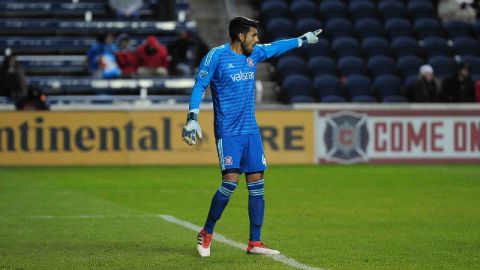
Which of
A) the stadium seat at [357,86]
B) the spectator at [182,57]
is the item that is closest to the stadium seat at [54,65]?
the spectator at [182,57]

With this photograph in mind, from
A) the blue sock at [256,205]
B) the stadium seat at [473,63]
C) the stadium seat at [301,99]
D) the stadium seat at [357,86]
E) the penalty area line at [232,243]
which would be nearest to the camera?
the penalty area line at [232,243]

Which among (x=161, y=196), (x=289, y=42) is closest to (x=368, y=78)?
(x=161, y=196)

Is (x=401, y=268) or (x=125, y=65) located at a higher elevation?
(x=125, y=65)

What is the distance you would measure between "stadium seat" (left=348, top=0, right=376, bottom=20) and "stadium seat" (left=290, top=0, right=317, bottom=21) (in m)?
1.09

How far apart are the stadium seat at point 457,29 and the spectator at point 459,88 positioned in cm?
480

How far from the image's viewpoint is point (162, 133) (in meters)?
24.3

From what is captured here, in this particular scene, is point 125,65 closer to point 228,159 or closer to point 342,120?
point 342,120

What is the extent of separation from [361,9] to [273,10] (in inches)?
98.2

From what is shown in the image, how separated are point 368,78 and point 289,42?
1832 cm

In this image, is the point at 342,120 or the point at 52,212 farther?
the point at 342,120

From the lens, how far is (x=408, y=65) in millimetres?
29125

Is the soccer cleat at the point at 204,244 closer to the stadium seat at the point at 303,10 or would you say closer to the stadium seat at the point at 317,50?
the stadium seat at the point at 317,50

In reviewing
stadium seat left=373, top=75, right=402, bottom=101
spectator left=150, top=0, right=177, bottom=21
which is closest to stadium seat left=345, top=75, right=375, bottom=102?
stadium seat left=373, top=75, right=402, bottom=101

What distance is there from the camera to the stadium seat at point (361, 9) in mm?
30859
